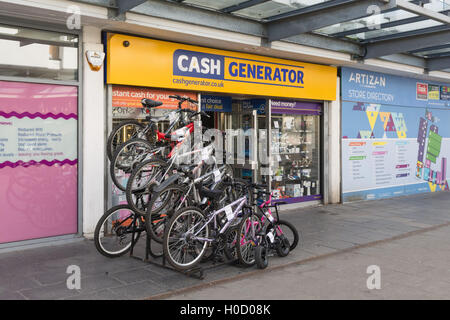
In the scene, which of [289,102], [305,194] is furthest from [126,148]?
[305,194]

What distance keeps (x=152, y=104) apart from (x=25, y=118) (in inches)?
85.9

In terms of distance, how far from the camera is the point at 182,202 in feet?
17.6

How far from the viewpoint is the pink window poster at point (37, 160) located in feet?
20.8

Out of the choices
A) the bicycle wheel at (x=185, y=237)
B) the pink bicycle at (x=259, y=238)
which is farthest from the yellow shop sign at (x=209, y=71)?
the bicycle wheel at (x=185, y=237)

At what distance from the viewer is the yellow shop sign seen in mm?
7316

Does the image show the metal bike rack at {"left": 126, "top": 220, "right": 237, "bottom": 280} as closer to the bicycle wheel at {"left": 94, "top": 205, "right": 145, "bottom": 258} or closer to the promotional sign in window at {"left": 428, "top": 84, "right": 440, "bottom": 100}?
the bicycle wheel at {"left": 94, "top": 205, "right": 145, "bottom": 258}

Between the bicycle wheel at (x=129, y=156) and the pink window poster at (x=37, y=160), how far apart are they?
73.6 inches

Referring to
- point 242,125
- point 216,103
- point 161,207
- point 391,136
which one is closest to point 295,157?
point 242,125

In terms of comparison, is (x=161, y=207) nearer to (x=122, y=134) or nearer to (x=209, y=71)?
(x=122, y=134)

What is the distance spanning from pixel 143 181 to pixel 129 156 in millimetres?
341

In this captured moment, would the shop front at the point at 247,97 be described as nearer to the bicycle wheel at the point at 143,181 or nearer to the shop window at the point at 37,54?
the shop window at the point at 37,54

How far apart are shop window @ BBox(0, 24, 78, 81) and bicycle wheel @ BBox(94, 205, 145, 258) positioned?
236 centimetres
